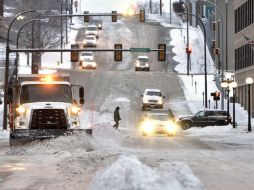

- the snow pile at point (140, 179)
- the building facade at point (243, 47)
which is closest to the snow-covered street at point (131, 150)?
the snow pile at point (140, 179)

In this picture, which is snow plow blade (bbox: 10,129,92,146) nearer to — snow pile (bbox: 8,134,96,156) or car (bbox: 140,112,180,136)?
snow pile (bbox: 8,134,96,156)

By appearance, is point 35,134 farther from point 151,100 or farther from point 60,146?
point 151,100

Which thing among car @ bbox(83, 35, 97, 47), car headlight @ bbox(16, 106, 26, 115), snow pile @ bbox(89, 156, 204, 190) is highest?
car @ bbox(83, 35, 97, 47)

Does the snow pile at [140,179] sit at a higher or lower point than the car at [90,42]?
lower

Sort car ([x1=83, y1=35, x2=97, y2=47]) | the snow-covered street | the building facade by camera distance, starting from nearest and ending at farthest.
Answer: the snow-covered street, the building facade, car ([x1=83, y1=35, x2=97, y2=47])

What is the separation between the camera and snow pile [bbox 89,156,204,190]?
11297 mm

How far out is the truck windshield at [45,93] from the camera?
1080 inches

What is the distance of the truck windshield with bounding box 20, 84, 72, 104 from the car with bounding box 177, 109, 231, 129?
22915 mm

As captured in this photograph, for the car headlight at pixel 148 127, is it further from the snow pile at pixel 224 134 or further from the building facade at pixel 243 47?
the building facade at pixel 243 47

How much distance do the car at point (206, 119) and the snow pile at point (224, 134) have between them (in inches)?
32.7

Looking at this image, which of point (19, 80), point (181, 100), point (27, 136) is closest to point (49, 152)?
point (27, 136)

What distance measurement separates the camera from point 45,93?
90.6 ft

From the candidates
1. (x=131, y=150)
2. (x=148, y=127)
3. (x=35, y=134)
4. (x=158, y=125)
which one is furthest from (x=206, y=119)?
(x=35, y=134)

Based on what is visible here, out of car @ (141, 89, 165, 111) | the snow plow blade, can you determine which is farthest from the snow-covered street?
car @ (141, 89, 165, 111)
